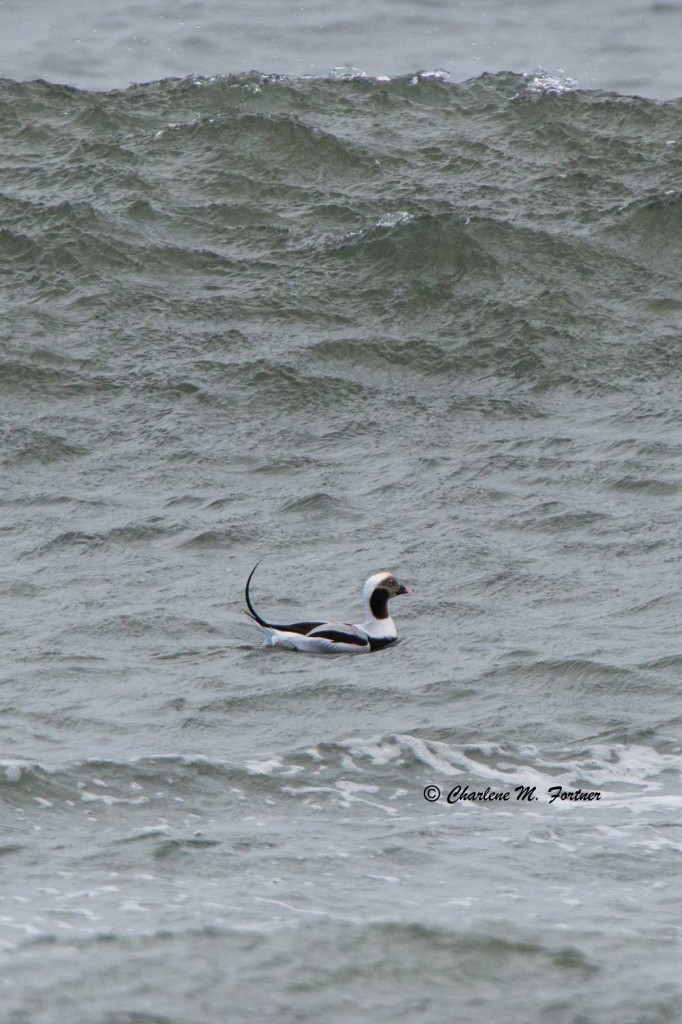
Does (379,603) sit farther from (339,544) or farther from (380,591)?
(339,544)

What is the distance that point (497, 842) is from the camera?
6516 mm

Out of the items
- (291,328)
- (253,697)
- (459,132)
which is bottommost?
(253,697)

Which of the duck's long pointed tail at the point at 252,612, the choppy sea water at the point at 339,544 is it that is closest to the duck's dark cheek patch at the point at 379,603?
the choppy sea water at the point at 339,544

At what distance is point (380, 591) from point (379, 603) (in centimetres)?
9

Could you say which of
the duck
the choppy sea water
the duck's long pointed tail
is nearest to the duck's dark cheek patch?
the duck

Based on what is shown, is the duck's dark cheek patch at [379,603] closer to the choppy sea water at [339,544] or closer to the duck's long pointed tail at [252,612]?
the choppy sea water at [339,544]

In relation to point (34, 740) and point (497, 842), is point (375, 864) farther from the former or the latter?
point (34, 740)

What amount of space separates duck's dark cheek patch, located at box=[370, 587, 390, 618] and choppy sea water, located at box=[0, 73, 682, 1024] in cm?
25

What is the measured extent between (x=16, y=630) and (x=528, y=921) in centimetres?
421

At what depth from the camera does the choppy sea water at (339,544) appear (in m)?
5.65

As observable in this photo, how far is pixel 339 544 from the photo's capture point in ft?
33.8

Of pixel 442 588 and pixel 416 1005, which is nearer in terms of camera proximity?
pixel 416 1005

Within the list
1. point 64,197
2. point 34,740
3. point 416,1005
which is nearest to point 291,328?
point 64,197

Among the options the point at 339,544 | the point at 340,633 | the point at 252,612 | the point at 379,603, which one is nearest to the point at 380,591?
the point at 379,603
